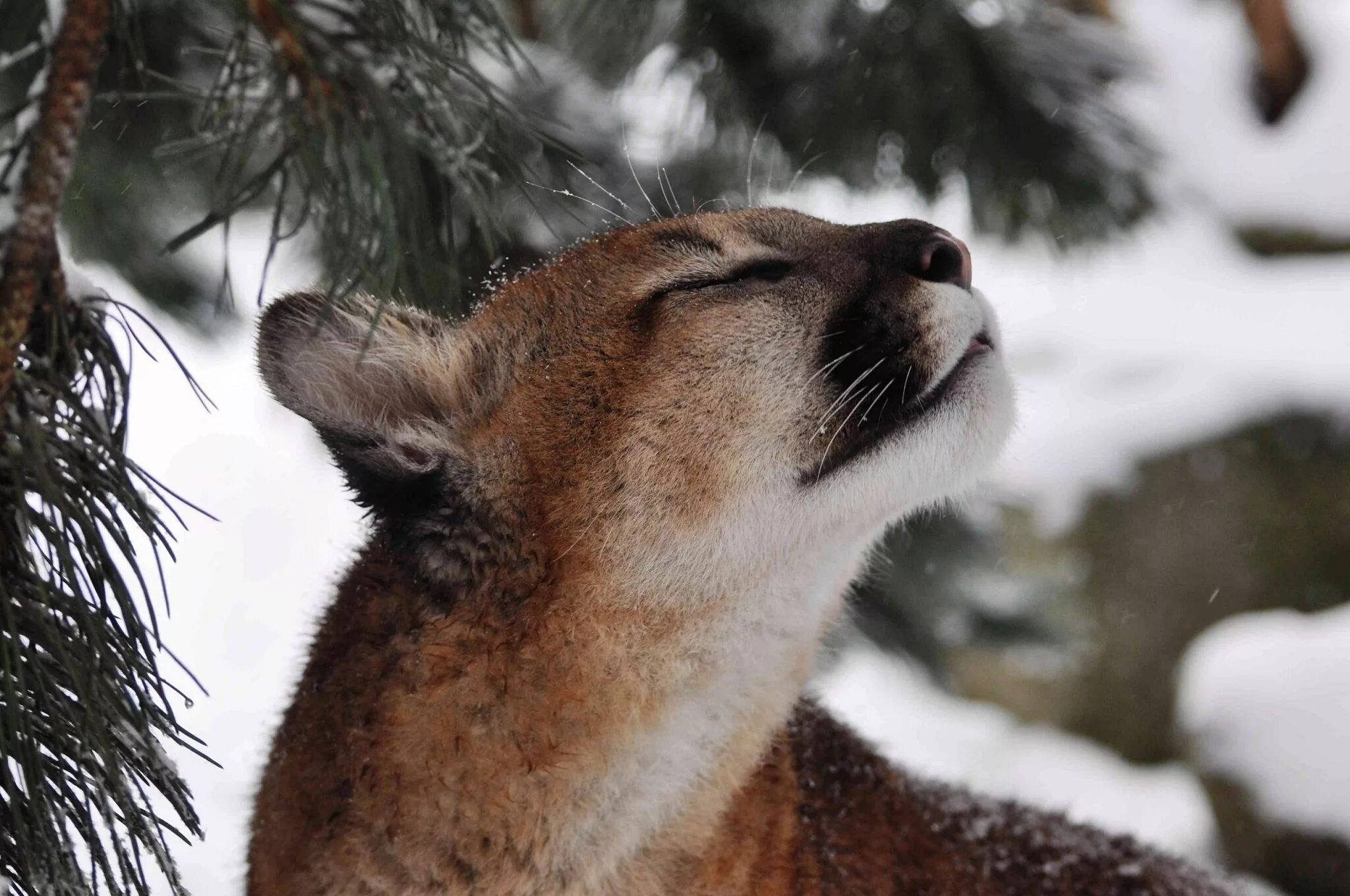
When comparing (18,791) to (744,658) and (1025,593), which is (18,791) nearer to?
(744,658)

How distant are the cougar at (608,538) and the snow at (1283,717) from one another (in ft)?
11.5

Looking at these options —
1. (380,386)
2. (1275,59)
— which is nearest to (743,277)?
(380,386)

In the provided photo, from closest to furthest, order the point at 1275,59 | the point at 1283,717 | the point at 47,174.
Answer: the point at 47,174 < the point at 1283,717 < the point at 1275,59

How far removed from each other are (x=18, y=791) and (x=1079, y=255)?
367 cm

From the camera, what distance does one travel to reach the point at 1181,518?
7797 millimetres

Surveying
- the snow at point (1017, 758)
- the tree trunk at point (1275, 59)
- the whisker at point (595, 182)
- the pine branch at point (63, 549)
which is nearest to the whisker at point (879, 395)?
the whisker at point (595, 182)

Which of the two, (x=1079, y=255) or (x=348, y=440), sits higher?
(x=348, y=440)

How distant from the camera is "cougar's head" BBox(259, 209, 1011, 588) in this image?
222cm

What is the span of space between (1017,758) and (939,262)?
575 centimetres

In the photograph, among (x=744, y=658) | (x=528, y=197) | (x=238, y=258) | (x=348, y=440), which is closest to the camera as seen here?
(x=528, y=197)

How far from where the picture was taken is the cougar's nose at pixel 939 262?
2338 millimetres

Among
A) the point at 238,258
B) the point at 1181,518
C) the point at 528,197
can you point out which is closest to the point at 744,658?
the point at 528,197

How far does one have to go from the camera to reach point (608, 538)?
221 centimetres

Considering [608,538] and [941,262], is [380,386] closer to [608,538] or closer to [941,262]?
[608,538]
